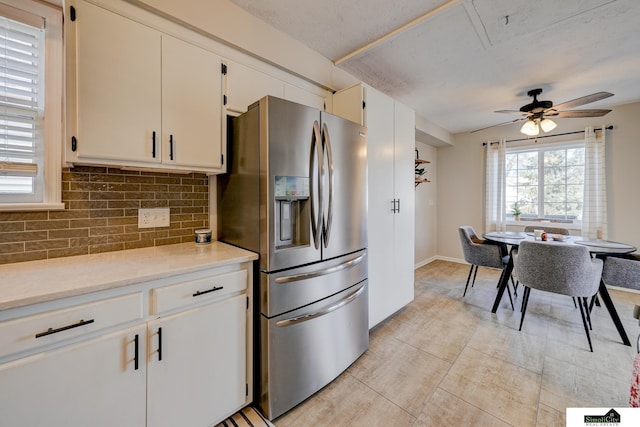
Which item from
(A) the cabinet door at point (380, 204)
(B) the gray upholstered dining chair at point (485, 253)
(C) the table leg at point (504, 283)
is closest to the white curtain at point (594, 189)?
(B) the gray upholstered dining chair at point (485, 253)

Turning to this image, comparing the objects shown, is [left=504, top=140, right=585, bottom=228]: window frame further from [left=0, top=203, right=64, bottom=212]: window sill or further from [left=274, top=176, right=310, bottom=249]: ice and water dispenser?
[left=0, top=203, right=64, bottom=212]: window sill

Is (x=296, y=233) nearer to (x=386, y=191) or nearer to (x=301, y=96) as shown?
(x=386, y=191)

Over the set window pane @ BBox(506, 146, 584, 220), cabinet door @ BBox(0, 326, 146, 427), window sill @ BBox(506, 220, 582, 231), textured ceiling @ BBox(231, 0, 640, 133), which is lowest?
cabinet door @ BBox(0, 326, 146, 427)

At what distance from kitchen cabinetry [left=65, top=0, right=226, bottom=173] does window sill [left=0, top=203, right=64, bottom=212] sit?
13.3 inches

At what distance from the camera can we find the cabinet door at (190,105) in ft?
4.85

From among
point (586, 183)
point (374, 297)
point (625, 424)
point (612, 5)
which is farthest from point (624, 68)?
point (374, 297)

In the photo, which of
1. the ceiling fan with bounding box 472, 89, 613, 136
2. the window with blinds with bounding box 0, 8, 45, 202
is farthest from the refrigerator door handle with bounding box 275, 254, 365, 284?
the ceiling fan with bounding box 472, 89, 613, 136

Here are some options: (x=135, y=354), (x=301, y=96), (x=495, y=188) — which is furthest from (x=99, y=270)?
(x=495, y=188)

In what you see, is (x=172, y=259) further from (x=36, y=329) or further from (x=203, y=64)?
(x=203, y=64)

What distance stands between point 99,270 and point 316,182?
119 centimetres

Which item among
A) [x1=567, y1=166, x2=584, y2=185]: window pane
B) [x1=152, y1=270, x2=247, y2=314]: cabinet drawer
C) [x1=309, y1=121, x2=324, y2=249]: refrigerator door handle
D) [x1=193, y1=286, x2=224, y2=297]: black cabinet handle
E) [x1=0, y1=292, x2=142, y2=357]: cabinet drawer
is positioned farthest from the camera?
[x1=567, y1=166, x2=584, y2=185]: window pane

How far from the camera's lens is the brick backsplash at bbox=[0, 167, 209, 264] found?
129cm

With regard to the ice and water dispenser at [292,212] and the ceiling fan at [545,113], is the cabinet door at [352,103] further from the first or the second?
the ceiling fan at [545,113]

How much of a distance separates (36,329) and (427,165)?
5464mm
